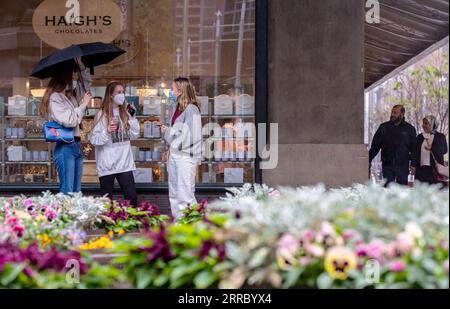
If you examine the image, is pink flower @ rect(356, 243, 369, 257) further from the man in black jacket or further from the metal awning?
the man in black jacket

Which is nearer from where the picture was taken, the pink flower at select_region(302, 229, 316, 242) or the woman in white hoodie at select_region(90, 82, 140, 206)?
the pink flower at select_region(302, 229, 316, 242)

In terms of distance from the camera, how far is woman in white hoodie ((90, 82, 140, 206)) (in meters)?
9.28

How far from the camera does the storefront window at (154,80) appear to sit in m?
11.3

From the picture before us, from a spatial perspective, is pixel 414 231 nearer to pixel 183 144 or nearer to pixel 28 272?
pixel 28 272

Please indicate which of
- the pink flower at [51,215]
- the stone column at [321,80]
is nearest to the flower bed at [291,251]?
the pink flower at [51,215]

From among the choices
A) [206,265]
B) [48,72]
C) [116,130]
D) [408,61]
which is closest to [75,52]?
[48,72]

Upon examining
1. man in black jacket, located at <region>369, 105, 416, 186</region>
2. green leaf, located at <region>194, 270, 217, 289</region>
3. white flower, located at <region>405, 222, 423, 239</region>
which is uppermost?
man in black jacket, located at <region>369, 105, 416, 186</region>

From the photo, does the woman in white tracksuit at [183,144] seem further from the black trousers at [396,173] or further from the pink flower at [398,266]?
the pink flower at [398,266]

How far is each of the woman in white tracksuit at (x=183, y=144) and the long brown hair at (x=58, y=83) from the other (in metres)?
1.18

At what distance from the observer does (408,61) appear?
21141mm

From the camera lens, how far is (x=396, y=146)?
12375 mm

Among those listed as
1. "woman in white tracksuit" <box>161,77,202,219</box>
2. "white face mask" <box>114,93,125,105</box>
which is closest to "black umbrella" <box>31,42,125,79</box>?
"white face mask" <box>114,93,125,105</box>

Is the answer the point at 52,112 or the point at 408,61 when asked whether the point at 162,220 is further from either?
the point at 408,61

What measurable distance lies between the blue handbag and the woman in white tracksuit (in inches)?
45.3
